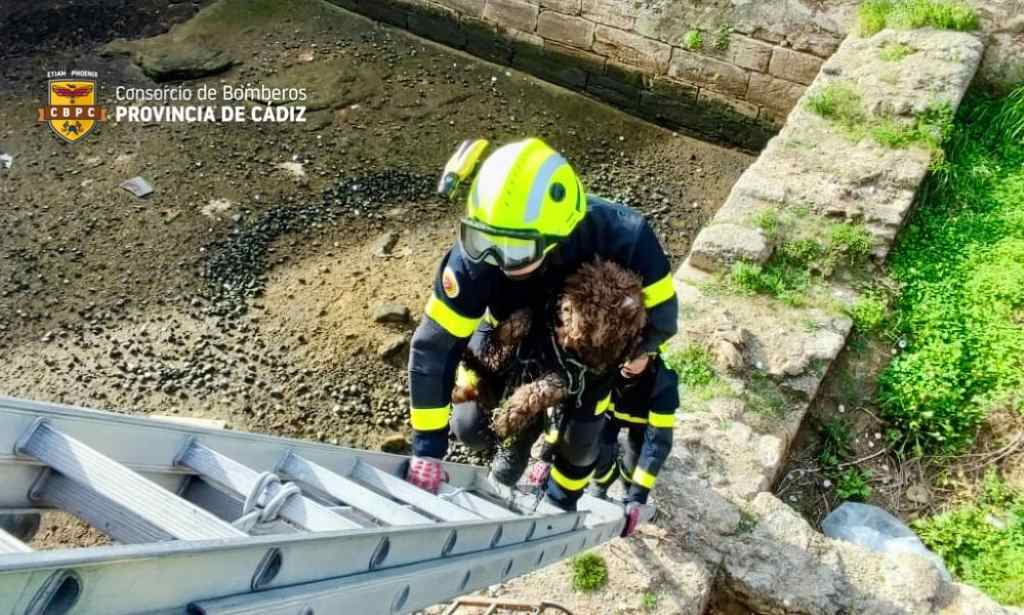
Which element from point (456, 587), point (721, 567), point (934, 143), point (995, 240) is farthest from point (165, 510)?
point (934, 143)

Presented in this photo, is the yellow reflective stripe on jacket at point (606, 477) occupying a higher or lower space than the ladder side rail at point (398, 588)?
lower

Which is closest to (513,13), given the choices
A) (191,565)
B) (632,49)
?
(632,49)

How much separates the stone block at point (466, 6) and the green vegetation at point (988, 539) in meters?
6.46

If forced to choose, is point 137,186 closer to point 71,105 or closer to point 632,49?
point 71,105

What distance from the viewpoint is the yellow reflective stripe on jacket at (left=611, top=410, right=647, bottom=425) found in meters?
3.34

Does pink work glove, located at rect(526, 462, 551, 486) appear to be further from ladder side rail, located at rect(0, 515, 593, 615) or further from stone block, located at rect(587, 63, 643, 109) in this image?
stone block, located at rect(587, 63, 643, 109)

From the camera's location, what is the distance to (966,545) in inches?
159

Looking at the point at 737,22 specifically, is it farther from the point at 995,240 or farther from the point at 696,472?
the point at 696,472

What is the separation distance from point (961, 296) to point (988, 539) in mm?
1549

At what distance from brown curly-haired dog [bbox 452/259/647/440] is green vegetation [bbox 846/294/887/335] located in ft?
8.30

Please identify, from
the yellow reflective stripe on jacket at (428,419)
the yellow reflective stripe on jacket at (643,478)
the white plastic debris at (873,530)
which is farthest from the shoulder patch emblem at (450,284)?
the white plastic debris at (873,530)

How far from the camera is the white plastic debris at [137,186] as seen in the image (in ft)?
21.6

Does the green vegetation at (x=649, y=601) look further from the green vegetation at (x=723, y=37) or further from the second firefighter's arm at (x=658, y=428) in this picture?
the green vegetation at (x=723, y=37)

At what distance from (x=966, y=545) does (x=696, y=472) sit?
1.46 m
